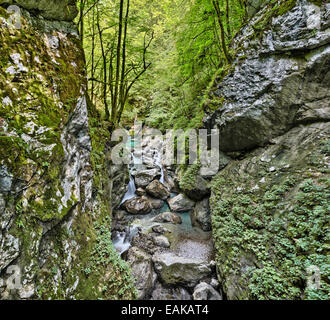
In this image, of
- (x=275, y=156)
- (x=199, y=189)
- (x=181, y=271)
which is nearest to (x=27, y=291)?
(x=181, y=271)

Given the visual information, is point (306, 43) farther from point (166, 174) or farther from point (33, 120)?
point (166, 174)

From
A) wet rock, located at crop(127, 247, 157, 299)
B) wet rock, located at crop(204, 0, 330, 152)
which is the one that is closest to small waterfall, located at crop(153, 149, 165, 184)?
wet rock, located at crop(204, 0, 330, 152)

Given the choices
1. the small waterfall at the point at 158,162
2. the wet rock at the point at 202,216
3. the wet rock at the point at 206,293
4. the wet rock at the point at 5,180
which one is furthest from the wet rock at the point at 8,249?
the small waterfall at the point at 158,162

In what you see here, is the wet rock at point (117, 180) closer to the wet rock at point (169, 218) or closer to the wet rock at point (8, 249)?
the wet rock at point (169, 218)

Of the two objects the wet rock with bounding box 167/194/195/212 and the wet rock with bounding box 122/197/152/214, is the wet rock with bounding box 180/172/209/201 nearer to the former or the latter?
the wet rock with bounding box 167/194/195/212

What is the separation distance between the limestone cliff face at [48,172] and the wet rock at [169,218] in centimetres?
357

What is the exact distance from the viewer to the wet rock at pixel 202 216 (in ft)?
22.1

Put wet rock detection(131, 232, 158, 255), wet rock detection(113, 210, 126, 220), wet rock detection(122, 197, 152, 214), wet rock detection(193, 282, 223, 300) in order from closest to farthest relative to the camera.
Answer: wet rock detection(193, 282, 223, 300), wet rock detection(131, 232, 158, 255), wet rock detection(113, 210, 126, 220), wet rock detection(122, 197, 152, 214)

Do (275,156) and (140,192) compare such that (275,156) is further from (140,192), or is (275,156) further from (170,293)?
(140,192)

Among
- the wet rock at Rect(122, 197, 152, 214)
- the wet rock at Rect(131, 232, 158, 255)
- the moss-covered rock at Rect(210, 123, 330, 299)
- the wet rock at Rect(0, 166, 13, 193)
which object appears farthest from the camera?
the wet rock at Rect(122, 197, 152, 214)

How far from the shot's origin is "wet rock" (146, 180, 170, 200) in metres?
9.07

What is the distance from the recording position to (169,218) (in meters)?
7.48
